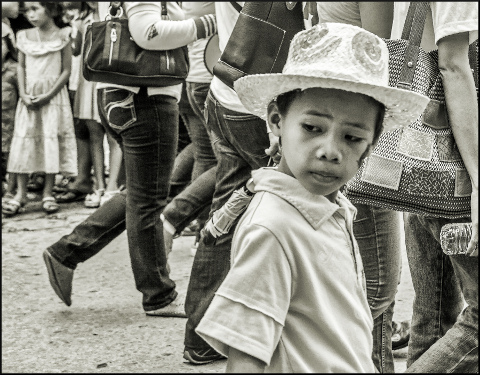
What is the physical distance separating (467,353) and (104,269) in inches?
130

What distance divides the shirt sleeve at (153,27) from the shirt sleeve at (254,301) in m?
2.34

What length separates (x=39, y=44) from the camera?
735 cm

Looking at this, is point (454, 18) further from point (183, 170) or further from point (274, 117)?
point (183, 170)

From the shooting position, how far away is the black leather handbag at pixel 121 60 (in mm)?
3760

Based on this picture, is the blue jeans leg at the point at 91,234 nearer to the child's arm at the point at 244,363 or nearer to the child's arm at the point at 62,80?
the child's arm at the point at 244,363

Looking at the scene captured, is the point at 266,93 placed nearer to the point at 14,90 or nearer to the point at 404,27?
the point at 404,27

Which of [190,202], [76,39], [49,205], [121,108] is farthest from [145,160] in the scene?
[76,39]

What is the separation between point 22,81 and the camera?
7.44m

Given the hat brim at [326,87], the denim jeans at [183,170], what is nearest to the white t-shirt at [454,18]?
the hat brim at [326,87]

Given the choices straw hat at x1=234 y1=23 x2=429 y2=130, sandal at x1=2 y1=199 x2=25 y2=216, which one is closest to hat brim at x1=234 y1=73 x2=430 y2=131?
straw hat at x1=234 y1=23 x2=429 y2=130

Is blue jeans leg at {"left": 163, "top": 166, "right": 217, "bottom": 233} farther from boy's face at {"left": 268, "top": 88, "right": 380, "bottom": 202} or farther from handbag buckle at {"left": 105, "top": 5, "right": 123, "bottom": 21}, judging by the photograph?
boy's face at {"left": 268, "top": 88, "right": 380, "bottom": 202}

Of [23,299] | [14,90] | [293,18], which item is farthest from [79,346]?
[14,90]

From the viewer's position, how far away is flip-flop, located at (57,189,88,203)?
7.98 metres

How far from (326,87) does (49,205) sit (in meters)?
6.06
